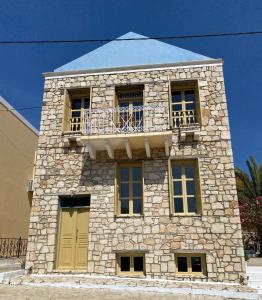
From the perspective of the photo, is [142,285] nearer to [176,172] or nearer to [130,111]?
[176,172]

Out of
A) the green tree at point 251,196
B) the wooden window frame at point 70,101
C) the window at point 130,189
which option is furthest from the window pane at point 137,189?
the green tree at point 251,196

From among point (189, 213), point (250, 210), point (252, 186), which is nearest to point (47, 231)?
point (189, 213)

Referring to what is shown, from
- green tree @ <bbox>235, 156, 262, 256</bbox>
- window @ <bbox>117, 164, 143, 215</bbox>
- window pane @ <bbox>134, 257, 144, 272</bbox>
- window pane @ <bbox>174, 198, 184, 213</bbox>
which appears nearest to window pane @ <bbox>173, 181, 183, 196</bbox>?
window pane @ <bbox>174, 198, 184, 213</bbox>

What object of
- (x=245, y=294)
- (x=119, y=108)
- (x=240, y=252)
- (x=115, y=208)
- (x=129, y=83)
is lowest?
(x=245, y=294)

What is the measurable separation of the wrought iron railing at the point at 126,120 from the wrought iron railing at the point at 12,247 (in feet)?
21.9

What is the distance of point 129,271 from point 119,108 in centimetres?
544

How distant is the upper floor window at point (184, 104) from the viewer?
1025 centimetres

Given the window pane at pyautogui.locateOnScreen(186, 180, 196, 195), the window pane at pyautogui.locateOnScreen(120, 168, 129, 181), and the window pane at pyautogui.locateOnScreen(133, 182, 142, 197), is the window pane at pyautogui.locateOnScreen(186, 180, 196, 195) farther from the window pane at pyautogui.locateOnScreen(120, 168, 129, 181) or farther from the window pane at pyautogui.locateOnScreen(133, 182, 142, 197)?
the window pane at pyautogui.locateOnScreen(120, 168, 129, 181)

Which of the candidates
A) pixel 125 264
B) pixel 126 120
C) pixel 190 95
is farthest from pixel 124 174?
pixel 190 95

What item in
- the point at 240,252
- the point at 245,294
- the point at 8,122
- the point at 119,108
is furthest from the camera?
the point at 8,122

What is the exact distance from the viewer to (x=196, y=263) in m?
8.68

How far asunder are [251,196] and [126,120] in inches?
478

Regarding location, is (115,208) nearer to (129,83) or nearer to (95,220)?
(95,220)

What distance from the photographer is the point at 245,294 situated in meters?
7.02
